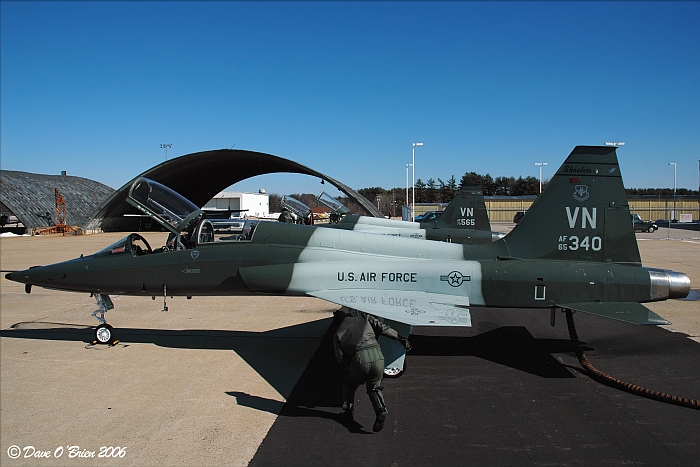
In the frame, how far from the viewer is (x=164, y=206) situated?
855cm

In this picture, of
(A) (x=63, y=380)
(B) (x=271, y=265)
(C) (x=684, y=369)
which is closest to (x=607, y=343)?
(C) (x=684, y=369)

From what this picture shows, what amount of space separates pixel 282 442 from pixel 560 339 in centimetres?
607

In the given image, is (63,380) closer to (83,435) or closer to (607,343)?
(83,435)

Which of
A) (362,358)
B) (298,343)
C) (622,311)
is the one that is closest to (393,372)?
(362,358)

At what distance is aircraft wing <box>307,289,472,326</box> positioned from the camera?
21.4ft

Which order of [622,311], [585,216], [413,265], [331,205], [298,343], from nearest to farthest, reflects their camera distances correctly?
[622,311] → [413,265] → [585,216] → [298,343] → [331,205]

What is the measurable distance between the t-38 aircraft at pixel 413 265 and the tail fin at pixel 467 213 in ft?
34.5

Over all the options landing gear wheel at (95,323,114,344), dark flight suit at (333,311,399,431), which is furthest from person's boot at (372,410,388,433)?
landing gear wheel at (95,323,114,344)

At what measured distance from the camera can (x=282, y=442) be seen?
4930 millimetres

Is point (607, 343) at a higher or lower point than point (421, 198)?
lower

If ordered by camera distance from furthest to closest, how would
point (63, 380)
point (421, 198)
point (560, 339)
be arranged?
point (421, 198) < point (560, 339) < point (63, 380)

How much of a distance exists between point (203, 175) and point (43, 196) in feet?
60.1

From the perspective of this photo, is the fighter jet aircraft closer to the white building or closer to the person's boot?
the person's boot

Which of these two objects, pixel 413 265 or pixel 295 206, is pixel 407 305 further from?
pixel 295 206
